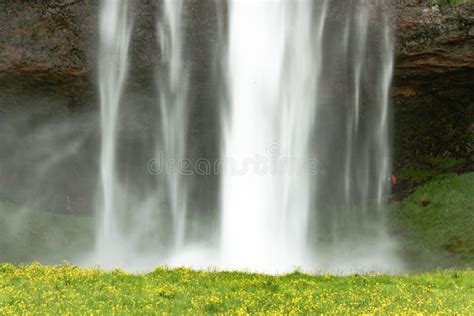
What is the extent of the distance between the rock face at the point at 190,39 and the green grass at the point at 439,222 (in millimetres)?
4525

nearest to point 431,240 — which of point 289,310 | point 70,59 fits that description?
point 289,310

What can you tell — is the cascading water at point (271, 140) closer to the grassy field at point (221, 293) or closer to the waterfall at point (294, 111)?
the waterfall at point (294, 111)

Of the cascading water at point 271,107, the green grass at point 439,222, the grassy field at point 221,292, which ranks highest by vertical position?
the cascading water at point 271,107

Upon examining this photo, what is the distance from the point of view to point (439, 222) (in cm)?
2786

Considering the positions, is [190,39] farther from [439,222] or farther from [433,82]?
[439,222]

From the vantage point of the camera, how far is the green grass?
2565 centimetres

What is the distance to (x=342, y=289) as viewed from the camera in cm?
1577

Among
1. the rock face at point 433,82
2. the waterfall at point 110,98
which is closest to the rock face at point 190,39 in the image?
the rock face at point 433,82

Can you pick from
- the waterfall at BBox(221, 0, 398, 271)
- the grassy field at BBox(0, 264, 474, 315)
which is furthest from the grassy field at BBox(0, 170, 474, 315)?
the waterfall at BBox(221, 0, 398, 271)

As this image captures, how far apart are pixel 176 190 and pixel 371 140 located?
959cm

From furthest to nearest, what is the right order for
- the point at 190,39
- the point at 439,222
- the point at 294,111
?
the point at 439,222 < the point at 190,39 < the point at 294,111

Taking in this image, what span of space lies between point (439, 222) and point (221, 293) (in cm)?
1574

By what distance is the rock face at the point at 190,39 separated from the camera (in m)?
25.4

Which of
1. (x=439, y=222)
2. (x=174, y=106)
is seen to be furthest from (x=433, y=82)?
(x=174, y=106)
